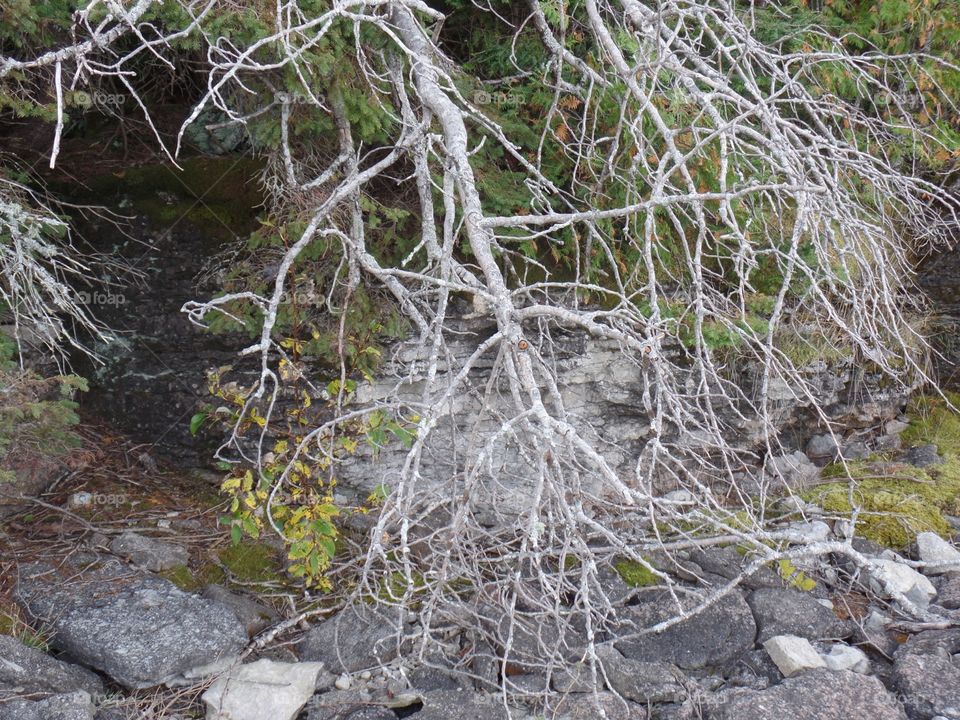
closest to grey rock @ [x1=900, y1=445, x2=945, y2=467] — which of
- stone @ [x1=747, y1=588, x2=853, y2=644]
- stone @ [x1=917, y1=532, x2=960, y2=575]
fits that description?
stone @ [x1=917, y1=532, x2=960, y2=575]

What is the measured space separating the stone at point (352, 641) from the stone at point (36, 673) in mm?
943

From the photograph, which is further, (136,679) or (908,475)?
(908,475)

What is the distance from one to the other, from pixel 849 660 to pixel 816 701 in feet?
1.73

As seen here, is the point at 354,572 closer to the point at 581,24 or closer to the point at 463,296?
the point at 463,296

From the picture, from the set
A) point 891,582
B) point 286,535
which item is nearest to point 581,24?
point 286,535

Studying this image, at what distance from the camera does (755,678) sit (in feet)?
12.3

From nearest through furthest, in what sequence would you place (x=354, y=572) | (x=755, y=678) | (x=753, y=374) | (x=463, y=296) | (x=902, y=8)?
(x=755, y=678) → (x=354, y=572) → (x=463, y=296) → (x=902, y=8) → (x=753, y=374)

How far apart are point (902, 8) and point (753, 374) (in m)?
2.50

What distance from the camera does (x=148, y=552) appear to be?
4.16m

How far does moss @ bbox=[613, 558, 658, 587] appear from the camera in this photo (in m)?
4.32
